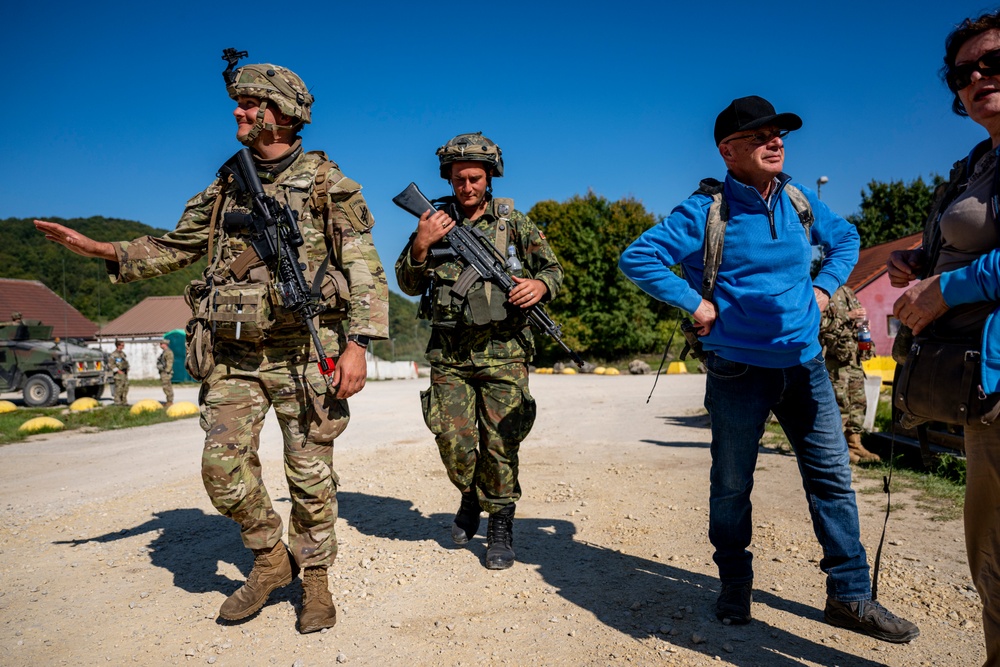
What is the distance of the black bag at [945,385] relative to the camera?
7.21 ft

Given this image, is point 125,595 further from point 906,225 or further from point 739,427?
point 906,225

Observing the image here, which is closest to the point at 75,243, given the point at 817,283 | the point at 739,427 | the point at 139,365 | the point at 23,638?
the point at 23,638

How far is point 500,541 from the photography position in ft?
14.3

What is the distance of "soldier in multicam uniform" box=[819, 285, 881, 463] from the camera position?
296 inches

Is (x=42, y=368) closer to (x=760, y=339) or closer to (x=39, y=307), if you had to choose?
(x=39, y=307)

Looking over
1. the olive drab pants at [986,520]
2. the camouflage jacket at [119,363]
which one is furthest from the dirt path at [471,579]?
the camouflage jacket at [119,363]

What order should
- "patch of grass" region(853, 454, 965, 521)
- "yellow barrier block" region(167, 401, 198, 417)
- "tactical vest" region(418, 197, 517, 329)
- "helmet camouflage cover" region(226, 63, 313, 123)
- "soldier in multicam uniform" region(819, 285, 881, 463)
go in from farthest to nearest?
1. "yellow barrier block" region(167, 401, 198, 417)
2. "soldier in multicam uniform" region(819, 285, 881, 463)
3. "patch of grass" region(853, 454, 965, 521)
4. "tactical vest" region(418, 197, 517, 329)
5. "helmet camouflage cover" region(226, 63, 313, 123)

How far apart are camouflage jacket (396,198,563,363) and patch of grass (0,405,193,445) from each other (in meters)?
9.57

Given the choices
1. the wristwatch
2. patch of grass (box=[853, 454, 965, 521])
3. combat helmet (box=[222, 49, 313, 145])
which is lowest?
patch of grass (box=[853, 454, 965, 521])

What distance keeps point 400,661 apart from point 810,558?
2508mm

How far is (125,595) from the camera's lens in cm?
389

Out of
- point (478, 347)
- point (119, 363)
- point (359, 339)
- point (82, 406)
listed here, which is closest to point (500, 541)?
point (478, 347)

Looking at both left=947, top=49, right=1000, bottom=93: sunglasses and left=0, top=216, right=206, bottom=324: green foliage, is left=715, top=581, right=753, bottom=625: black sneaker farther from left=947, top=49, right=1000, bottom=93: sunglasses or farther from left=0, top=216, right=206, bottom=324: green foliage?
left=0, top=216, right=206, bottom=324: green foliage

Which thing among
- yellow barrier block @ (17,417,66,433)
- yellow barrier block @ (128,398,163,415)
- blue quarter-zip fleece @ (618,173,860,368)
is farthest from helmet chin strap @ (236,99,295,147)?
yellow barrier block @ (128,398,163,415)
